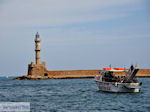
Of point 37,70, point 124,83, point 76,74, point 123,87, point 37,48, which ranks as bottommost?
point 123,87

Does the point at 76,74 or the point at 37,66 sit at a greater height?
the point at 37,66

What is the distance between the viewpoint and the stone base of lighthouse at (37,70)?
298ft

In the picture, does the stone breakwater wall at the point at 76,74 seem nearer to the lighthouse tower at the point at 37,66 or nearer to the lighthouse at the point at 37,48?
the lighthouse tower at the point at 37,66

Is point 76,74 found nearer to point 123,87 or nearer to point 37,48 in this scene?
point 37,48

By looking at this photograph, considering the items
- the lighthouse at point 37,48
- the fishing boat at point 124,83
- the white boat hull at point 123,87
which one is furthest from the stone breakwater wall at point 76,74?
the white boat hull at point 123,87

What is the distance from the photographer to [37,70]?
299 ft

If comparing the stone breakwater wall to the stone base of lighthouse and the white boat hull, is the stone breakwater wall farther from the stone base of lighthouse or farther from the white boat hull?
the white boat hull

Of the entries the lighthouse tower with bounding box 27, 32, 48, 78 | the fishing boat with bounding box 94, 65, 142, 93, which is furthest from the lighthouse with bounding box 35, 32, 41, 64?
the fishing boat with bounding box 94, 65, 142, 93

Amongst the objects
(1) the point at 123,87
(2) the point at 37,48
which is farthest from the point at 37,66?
(1) the point at 123,87

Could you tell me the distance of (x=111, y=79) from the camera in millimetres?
38469

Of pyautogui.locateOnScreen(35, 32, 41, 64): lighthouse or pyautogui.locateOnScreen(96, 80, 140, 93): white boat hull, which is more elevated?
pyautogui.locateOnScreen(35, 32, 41, 64): lighthouse

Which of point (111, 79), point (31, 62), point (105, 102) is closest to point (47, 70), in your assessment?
point (31, 62)

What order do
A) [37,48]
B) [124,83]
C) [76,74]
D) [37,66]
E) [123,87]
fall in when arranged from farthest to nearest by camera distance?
1. [76,74]
2. [37,66]
3. [37,48]
4. [123,87]
5. [124,83]

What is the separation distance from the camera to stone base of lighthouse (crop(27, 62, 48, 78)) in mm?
90688
